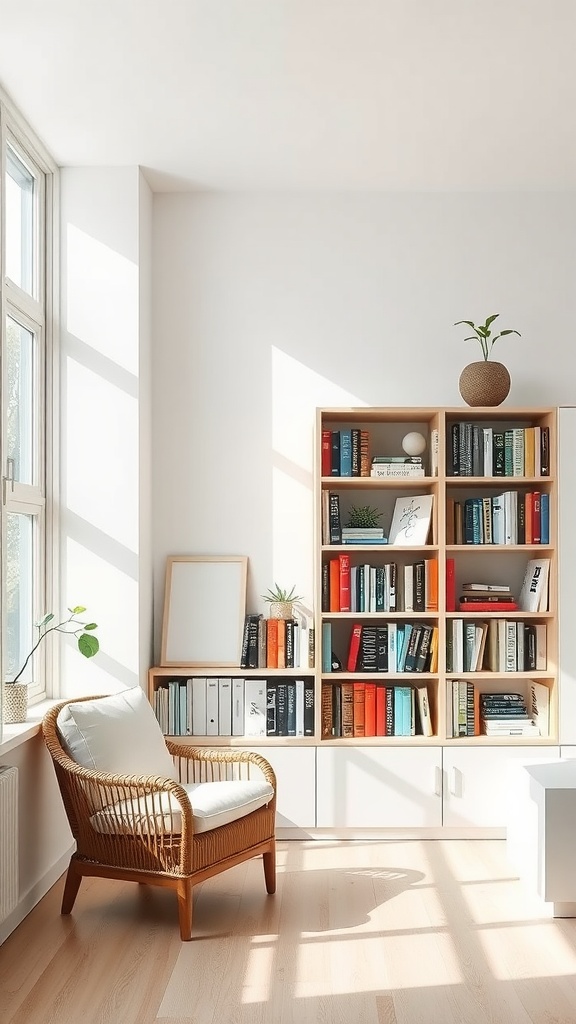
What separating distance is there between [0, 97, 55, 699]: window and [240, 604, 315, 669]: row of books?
3.12 feet

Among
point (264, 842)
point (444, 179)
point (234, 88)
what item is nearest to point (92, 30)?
point (234, 88)

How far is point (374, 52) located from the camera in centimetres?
356

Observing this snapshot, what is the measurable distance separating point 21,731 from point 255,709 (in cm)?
133

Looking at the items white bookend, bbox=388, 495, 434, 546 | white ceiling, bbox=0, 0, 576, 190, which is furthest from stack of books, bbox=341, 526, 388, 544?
white ceiling, bbox=0, 0, 576, 190

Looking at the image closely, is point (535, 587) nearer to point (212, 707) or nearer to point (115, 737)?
point (212, 707)

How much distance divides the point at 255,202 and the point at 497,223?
4.06 ft

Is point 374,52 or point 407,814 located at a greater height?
point 374,52

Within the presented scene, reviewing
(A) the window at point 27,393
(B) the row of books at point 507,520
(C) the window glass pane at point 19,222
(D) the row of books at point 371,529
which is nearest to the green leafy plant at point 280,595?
(D) the row of books at point 371,529

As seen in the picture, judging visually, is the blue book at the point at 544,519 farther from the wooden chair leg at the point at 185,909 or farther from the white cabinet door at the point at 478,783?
the wooden chair leg at the point at 185,909

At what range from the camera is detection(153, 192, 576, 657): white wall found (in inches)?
196

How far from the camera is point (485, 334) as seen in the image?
15.5ft

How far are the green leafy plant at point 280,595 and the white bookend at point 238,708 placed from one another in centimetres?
45

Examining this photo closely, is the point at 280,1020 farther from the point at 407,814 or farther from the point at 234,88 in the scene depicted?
the point at 234,88

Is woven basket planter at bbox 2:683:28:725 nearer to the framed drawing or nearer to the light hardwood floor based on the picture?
the light hardwood floor
